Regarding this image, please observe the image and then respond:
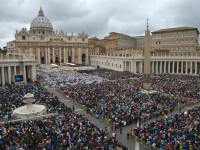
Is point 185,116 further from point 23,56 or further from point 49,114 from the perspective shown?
point 23,56

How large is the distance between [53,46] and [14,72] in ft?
162

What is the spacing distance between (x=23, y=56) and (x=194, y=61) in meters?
46.6

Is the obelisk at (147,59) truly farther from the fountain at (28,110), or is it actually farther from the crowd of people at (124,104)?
the fountain at (28,110)

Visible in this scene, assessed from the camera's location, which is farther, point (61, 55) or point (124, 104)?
point (61, 55)

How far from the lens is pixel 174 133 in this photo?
16.0 m

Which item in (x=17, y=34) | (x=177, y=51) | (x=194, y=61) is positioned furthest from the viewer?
(x=17, y=34)

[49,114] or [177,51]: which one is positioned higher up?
[177,51]

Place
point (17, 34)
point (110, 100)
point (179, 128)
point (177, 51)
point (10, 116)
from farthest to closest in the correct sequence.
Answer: point (17, 34) < point (177, 51) < point (110, 100) < point (10, 116) < point (179, 128)

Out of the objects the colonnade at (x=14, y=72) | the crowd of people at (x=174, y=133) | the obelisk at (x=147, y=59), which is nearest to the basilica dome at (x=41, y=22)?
the colonnade at (x=14, y=72)

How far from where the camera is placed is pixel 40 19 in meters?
121

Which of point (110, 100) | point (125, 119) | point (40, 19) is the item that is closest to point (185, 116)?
point (125, 119)

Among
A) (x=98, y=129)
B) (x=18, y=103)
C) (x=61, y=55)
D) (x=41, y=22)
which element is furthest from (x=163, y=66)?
(x=41, y=22)

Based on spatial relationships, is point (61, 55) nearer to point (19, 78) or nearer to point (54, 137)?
point (19, 78)

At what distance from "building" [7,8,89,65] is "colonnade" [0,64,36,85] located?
1535 inches
